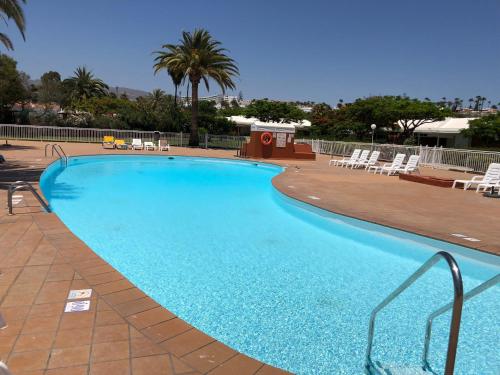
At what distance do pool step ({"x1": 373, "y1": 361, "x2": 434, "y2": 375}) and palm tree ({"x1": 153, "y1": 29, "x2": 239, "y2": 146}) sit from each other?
24.5 metres

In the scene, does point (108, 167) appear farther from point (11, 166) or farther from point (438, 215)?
point (438, 215)

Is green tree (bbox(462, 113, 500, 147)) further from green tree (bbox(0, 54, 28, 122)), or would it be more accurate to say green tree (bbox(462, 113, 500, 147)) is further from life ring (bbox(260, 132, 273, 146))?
green tree (bbox(0, 54, 28, 122))

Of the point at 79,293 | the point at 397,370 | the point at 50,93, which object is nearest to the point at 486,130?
the point at 397,370

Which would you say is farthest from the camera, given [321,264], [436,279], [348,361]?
[321,264]

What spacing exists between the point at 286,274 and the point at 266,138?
53.9ft

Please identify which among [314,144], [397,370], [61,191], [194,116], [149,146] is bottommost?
[397,370]

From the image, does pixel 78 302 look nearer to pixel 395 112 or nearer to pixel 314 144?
pixel 314 144

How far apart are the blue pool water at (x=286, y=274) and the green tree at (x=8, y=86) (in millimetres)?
24721

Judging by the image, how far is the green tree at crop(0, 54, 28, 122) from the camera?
28828 mm

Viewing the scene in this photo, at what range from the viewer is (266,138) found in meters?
21.2

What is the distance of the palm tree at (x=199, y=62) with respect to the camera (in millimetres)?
25703

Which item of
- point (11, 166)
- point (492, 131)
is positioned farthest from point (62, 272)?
point (492, 131)

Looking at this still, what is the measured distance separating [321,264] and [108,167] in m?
13.5

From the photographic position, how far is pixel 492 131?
29.3 meters
